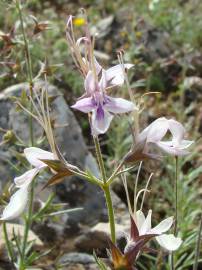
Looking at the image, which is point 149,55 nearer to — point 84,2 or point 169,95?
point 169,95

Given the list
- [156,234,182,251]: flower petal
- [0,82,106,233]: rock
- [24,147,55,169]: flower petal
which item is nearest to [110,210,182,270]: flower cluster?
[156,234,182,251]: flower petal

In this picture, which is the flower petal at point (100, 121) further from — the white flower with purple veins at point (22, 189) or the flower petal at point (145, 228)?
the flower petal at point (145, 228)

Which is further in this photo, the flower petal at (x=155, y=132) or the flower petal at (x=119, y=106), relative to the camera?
the flower petal at (x=155, y=132)

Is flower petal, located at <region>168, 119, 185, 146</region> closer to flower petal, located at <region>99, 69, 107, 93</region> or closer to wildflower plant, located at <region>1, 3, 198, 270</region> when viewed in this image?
wildflower plant, located at <region>1, 3, 198, 270</region>

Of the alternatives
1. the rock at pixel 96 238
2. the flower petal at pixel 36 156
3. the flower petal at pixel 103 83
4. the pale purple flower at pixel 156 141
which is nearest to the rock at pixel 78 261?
the rock at pixel 96 238

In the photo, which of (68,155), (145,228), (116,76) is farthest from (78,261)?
(116,76)

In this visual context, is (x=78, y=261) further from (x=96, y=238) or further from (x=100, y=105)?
(x=100, y=105)
